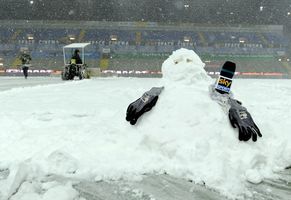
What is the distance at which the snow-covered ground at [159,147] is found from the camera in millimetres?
3383

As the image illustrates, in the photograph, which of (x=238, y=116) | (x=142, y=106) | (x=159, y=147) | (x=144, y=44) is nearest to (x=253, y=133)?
(x=238, y=116)

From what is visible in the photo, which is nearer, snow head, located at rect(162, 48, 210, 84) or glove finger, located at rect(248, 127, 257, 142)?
glove finger, located at rect(248, 127, 257, 142)

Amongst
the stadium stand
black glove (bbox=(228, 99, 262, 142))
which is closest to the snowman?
black glove (bbox=(228, 99, 262, 142))

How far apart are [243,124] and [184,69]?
1.29m

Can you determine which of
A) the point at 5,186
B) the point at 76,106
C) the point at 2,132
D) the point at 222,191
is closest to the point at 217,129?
the point at 222,191

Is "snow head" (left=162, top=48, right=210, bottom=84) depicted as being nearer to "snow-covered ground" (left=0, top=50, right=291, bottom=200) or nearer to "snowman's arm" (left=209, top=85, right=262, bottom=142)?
"snow-covered ground" (left=0, top=50, right=291, bottom=200)

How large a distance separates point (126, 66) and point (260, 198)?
29.3 m

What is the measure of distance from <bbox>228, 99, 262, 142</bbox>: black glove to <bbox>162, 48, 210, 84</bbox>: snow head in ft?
2.49

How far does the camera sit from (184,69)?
16.8 feet

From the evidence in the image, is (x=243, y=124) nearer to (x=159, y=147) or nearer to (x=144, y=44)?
(x=159, y=147)

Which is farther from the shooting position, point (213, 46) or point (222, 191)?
point (213, 46)

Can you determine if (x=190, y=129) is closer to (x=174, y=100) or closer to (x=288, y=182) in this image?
(x=174, y=100)

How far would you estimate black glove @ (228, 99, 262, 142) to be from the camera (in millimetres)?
4066

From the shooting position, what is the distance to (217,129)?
13.6 feet
